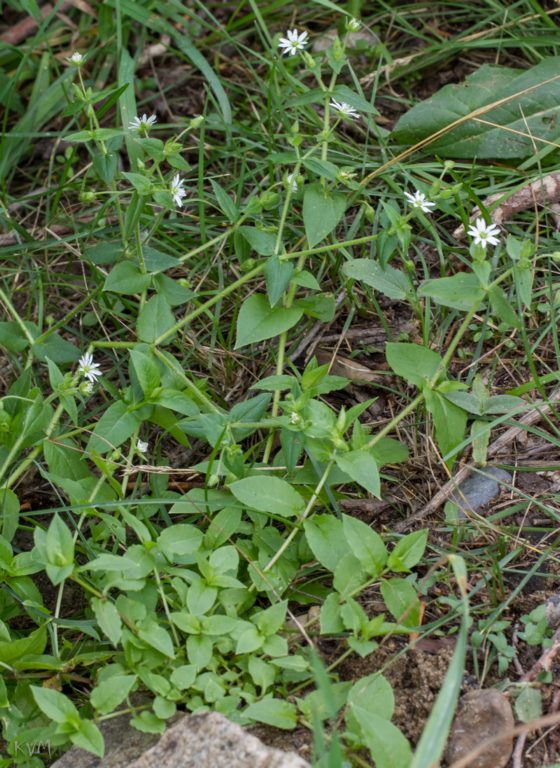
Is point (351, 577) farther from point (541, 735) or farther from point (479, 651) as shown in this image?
point (541, 735)

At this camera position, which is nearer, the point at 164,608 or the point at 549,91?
the point at 164,608

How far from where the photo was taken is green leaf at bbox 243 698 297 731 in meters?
2.03

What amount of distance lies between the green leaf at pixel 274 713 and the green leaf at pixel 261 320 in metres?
1.06

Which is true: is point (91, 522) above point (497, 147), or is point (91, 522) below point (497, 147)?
below

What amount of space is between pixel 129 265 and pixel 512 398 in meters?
1.22

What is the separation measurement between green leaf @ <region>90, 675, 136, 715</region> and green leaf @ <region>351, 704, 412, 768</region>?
546 millimetres

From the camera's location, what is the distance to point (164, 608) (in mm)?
2453

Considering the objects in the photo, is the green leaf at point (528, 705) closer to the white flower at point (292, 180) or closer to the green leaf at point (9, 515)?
the green leaf at point (9, 515)

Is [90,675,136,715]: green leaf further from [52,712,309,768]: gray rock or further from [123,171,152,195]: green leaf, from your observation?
[123,171,152,195]: green leaf

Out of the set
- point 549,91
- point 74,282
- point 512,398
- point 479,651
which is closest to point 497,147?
point 549,91

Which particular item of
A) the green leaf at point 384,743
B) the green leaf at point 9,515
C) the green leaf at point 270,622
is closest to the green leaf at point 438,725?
the green leaf at point 384,743

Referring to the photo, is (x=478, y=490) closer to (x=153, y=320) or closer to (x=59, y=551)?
(x=153, y=320)

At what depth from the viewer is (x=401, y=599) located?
2227 mm

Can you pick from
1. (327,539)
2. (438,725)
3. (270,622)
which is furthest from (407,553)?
(438,725)
